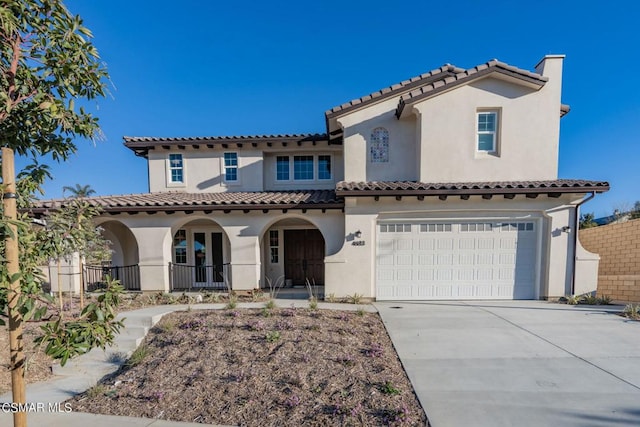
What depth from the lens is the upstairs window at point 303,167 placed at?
12.5 meters

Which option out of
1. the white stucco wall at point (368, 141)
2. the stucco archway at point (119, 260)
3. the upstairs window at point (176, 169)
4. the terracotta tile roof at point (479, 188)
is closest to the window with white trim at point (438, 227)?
the terracotta tile roof at point (479, 188)

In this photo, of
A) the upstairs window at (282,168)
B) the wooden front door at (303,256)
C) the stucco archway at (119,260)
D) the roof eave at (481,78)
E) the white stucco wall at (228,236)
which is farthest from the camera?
the upstairs window at (282,168)

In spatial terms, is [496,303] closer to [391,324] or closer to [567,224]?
[567,224]

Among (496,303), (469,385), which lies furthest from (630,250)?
(469,385)

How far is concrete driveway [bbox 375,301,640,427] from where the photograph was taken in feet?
12.1

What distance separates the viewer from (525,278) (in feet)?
30.1

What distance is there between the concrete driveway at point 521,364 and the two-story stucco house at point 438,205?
1.41 m

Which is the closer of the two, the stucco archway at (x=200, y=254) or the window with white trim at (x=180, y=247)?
the stucco archway at (x=200, y=254)

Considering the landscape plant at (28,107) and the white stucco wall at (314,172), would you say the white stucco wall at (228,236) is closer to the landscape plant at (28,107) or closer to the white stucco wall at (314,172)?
the white stucco wall at (314,172)

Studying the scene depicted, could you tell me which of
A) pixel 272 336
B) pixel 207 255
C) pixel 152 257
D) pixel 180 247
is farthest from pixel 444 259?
pixel 180 247

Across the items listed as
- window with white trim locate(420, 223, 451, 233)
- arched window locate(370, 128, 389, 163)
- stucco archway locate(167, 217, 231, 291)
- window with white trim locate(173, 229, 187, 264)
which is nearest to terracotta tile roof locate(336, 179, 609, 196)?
window with white trim locate(420, 223, 451, 233)

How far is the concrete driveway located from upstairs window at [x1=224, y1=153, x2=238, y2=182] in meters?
8.46

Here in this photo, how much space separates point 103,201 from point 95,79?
9.43 meters

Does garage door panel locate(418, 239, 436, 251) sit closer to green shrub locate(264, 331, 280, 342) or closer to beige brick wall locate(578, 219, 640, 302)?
green shrub locate(264, 331, 280, 342)
